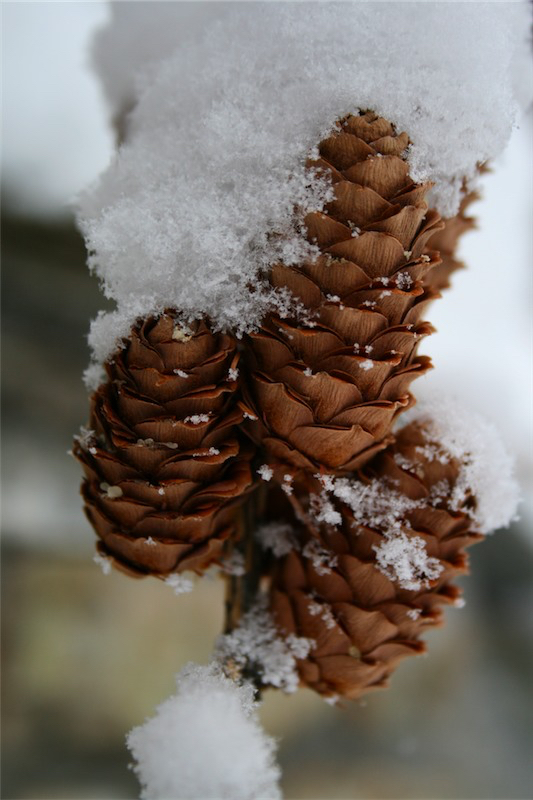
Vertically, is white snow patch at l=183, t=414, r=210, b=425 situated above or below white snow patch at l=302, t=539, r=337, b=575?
above

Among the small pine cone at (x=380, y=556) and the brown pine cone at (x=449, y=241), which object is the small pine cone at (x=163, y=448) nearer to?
the small pine cone at (x=380, y=556)

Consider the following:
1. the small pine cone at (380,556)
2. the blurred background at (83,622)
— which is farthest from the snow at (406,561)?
the blurred background at (83,622)

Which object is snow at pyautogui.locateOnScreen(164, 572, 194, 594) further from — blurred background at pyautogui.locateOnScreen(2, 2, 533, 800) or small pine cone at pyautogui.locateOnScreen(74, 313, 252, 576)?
blurred background at pyautogui.locateOnScreen(2, 2, 533, 800)

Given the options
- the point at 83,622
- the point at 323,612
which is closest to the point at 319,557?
the point at 323,612

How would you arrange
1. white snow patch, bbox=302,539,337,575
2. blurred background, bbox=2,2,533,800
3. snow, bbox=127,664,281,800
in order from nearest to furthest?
snow, bbox=127,664,281,800
white snow patch, bbox=302,539,337,575
blurred background, bbox=2,2,533,800

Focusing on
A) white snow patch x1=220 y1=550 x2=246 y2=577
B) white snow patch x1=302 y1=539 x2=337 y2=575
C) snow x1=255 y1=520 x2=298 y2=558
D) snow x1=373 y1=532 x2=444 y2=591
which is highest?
snow x1=255 y1=520 x2=298 y2=558

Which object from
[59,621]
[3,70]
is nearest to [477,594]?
[59,621]

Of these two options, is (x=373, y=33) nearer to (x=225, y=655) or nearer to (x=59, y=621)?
(x=225, y=655)

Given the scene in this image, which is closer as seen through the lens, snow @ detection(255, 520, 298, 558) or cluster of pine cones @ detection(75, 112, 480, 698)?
cluster of pine cones @ detection(75, 112, 480, 698)

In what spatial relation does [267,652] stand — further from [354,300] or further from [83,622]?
[83,622]

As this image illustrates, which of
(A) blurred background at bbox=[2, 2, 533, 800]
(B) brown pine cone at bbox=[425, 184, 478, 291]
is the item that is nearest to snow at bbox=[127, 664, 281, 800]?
(B) brown pine cone at bbox=[425, 184, 478, 291]
